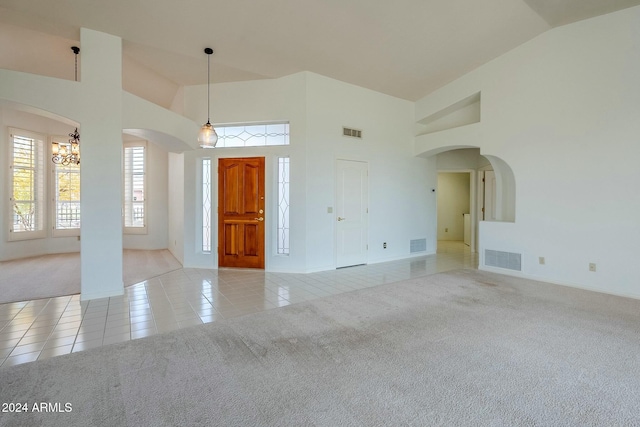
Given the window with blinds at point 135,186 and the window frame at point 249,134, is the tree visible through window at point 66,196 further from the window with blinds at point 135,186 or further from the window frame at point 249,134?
the window frame at point 249,134

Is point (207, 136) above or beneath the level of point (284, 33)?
beneath

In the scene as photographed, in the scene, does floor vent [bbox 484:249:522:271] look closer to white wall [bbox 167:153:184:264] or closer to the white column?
white wall [bbox 167:153:184:264]

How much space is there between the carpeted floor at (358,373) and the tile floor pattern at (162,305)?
320mm

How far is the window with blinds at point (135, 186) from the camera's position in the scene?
8.40 meters

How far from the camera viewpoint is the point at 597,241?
14.5ft

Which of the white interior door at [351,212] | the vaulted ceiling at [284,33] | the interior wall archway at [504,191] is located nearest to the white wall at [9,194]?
the vaulted ceiling at [284,33]

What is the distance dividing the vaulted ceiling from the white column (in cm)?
38

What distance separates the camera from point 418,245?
7.26m

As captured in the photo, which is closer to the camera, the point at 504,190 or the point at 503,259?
the point at 503,259

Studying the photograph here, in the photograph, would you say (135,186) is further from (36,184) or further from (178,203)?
(178,203)

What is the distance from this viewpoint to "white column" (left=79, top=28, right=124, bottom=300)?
154 inches

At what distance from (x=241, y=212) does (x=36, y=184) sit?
17.3 ft

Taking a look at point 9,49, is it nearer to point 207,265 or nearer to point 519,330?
point 207,265

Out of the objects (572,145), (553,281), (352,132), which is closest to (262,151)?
(352,132)
